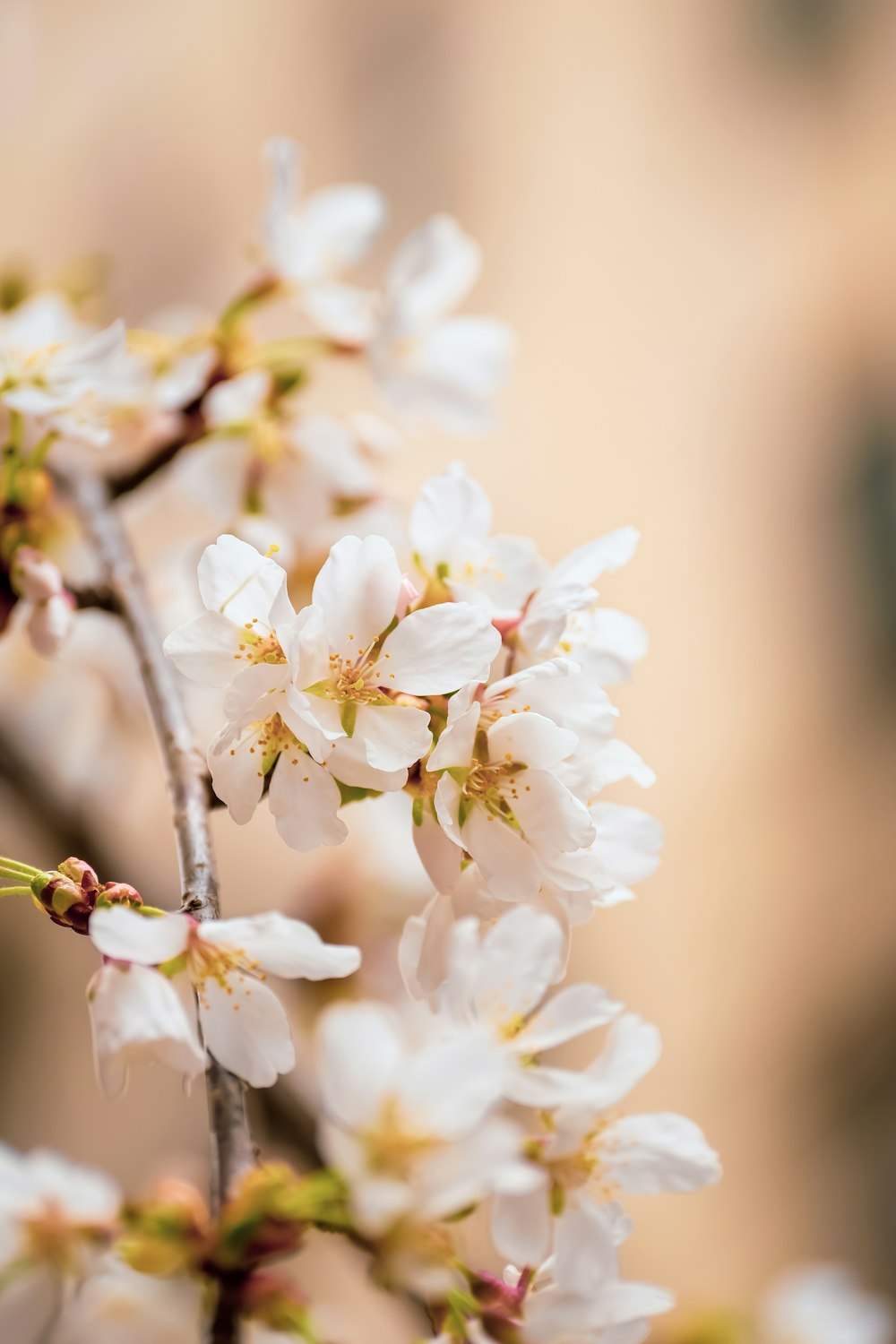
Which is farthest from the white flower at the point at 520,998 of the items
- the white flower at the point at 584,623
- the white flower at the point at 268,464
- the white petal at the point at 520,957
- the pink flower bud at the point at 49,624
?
the white flower at the point at 268,464

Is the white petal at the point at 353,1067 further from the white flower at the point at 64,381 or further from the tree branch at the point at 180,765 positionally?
the white flower at the point at 64,381

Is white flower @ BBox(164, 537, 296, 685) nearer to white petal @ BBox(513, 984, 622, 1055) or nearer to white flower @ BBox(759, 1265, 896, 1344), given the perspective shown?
white petal @ BBox(513, 984, 622, 1055)

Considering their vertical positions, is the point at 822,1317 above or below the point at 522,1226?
below

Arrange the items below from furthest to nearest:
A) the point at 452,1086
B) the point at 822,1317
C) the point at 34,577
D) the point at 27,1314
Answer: the point at 822,1317 → the point at 27,1314 → the point at 34,577 → the point at 452,1086

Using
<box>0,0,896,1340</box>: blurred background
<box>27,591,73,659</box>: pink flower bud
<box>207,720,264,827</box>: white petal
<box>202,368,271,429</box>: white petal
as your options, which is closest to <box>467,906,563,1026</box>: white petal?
<box>207,720,264,827</box>: white petal

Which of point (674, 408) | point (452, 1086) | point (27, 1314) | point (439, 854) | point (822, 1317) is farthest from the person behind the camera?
point (674, 408)

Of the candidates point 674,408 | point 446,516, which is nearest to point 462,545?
point 446,516

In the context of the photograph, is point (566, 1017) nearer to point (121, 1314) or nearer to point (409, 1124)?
point (409, 1124)

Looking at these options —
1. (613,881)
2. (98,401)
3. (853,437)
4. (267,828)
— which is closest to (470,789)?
(613,881)
